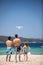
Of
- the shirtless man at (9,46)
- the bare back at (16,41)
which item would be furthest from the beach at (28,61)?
the bare back at (16,41)

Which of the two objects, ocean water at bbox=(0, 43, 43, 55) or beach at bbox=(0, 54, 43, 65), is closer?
beach at bbox=(0, 54, 43, 65)

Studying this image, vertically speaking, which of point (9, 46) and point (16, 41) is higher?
point (16, 41)

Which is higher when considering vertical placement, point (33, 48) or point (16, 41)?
point (16, 41)

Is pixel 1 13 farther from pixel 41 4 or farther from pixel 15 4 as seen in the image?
pixel 41 4

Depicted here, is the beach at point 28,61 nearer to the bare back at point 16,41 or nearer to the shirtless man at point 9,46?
the shirtless man at point 9,46

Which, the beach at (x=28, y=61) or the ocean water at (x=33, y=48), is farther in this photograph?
the ocean water at (x=33, y=48)

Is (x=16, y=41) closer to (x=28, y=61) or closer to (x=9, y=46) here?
(x=9, y=46)

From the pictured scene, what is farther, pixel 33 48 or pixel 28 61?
pixel 33 48

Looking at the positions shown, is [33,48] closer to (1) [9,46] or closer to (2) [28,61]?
(2) [28,61]

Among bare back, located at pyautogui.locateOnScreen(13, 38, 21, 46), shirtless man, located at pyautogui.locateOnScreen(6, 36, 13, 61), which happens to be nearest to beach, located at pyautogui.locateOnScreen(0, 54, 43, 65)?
shirtless man, located at pyautogui.locateOnScreen(6, 36, 13, 61)

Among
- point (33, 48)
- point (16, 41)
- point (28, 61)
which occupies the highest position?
point (16, 41)

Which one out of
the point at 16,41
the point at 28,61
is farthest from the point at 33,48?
the point at 16,41

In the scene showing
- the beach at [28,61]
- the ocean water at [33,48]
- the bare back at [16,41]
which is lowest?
the beach at [28,61]

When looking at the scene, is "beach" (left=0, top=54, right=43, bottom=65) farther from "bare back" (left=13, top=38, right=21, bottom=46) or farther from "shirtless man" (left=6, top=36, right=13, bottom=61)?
"bare back" (left=13, top=38, right=21, bottom=46)
